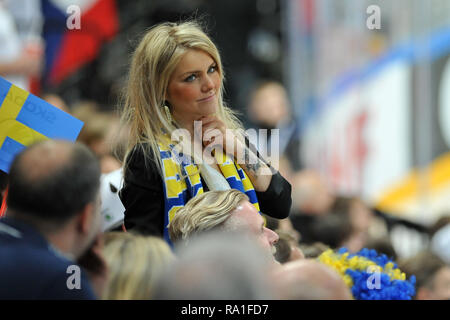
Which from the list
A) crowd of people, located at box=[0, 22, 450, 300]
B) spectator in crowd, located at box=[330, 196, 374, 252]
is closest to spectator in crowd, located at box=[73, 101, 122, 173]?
crowd of people, located at box=[0, 22, 450, 300]

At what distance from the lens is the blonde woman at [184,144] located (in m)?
3.69

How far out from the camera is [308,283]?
111 inches

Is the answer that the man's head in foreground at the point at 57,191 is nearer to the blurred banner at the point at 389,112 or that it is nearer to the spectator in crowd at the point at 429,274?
the spectator in crowd at the point at 429,274

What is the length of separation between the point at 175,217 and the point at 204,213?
0.43 feet

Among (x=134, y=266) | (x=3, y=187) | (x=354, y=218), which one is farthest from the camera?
(x=354, y=218)

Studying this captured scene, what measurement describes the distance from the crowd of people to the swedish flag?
240 millimetres

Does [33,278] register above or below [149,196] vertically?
below

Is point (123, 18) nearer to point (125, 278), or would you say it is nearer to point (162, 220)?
point (162, 220)

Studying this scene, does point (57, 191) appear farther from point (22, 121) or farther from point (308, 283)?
point (22, 121)

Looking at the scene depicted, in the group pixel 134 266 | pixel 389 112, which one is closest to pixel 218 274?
pixel 134 266

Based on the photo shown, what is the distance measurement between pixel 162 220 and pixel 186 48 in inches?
27.5

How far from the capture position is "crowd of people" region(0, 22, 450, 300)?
9.09 feet

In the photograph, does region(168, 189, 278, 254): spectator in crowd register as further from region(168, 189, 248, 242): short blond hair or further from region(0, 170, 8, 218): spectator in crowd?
region(0, 170, 8, 218): spectator in crowd

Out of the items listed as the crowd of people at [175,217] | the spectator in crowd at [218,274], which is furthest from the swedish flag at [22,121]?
the spectator in crowd at [218,274]
